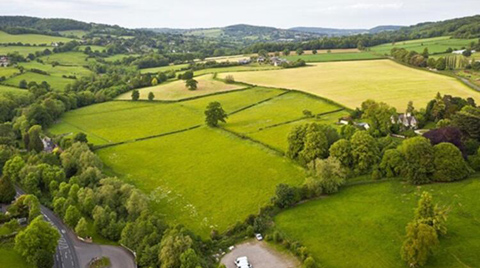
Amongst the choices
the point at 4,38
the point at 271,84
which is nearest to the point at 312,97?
the point at 271,84

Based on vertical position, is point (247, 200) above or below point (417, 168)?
below

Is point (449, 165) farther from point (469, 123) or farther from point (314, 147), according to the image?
point (314, 147)

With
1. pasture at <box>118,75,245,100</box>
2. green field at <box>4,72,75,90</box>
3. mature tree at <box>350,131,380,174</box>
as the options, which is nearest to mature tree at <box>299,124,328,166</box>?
mature tree at <box>350,131,380,174</box>

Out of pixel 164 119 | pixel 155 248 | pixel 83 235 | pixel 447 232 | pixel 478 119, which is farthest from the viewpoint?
pixel 164 119

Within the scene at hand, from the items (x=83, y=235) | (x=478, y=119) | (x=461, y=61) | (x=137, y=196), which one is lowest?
(x=83, y=235)

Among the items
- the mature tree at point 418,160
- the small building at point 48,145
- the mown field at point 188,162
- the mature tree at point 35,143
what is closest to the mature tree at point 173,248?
the mown field at point 188,162

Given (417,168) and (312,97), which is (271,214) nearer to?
(417,168)

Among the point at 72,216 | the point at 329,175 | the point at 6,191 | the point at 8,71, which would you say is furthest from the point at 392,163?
the point at 8,71
